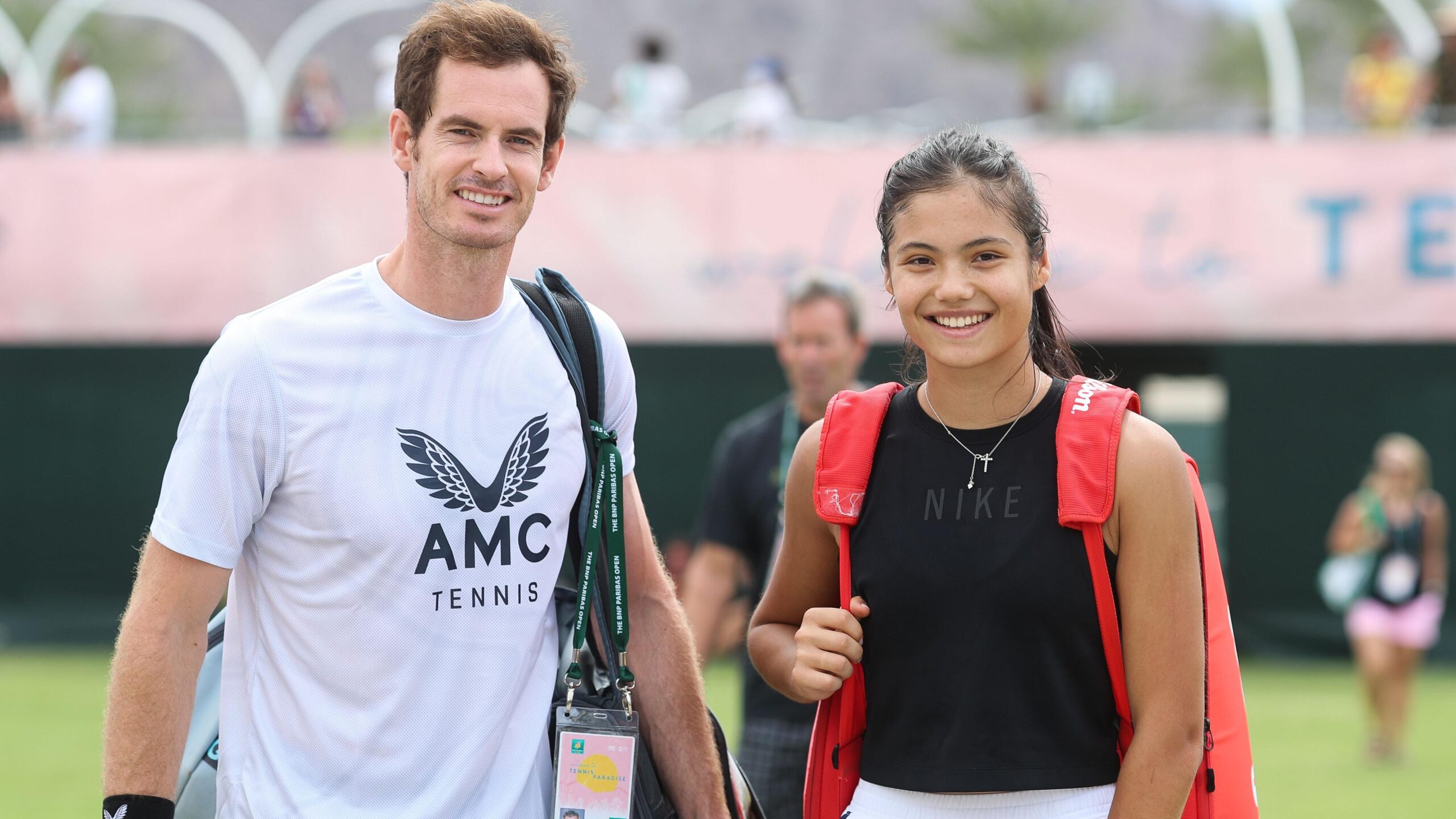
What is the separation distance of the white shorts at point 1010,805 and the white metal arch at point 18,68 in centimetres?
1672

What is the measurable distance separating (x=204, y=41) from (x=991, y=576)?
58.6ft

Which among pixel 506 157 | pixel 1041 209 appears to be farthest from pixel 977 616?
pixel 506 157

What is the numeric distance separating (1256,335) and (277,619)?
11548 millimetres

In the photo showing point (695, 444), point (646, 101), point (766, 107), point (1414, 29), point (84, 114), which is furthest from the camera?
point (695, 444)

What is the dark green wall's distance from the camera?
14.7m

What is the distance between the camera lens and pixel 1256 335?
13.0m

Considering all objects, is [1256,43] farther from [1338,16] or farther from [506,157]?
[506,157]

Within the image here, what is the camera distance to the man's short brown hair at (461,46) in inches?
102

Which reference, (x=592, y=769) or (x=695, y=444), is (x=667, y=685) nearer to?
(x=592, y=769)

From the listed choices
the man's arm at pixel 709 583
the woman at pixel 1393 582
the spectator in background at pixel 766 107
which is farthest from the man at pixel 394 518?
the spectator in background at pixel 766 107

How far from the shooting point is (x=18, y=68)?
17953 millimetres

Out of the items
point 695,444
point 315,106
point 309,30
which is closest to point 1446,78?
point 695,444

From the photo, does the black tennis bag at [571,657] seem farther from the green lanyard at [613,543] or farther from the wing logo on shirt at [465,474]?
the wing logo on shirt at [465,474]

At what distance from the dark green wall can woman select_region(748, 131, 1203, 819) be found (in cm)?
1183
